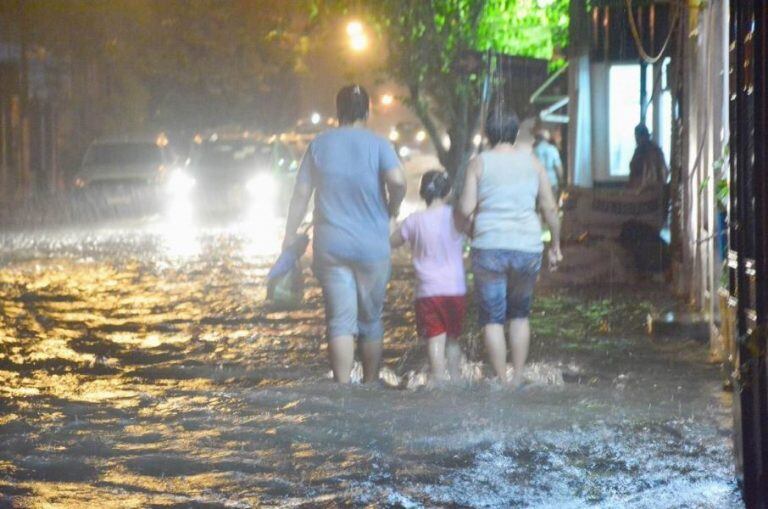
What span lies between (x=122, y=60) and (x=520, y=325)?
116 ft

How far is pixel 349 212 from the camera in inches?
297

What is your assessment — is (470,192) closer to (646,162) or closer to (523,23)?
(646,162)

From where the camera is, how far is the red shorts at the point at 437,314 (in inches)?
309

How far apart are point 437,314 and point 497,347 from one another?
1.41 ft

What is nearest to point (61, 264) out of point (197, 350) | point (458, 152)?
point (197, 350)

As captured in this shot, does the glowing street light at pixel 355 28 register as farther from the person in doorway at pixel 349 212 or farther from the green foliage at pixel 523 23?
the person in doorway at pixel 349 212

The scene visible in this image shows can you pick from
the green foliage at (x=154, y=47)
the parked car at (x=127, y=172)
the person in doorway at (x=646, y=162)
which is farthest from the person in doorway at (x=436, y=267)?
the green foliage at (x=154, y=47)

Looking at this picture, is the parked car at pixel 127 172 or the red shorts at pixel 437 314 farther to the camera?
the parked car at pixel 127 172

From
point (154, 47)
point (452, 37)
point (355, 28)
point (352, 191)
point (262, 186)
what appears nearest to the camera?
point (352, 191)

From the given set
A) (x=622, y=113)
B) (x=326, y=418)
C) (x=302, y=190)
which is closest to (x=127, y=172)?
(x=622, y=113)

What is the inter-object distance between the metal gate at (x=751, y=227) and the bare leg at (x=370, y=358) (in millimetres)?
3174

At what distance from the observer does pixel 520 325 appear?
781 centimetres

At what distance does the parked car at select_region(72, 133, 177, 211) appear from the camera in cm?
2578

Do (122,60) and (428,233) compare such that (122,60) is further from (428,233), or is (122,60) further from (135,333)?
(428,233)
